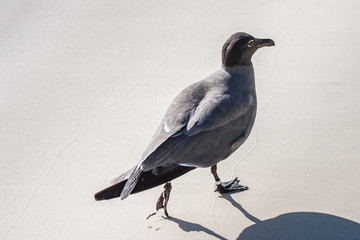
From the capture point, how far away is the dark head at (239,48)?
466cm

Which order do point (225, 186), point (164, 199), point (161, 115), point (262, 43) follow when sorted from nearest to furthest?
point (164, 199) < point (225, 186) < point (262, 43) < point (161, 115)

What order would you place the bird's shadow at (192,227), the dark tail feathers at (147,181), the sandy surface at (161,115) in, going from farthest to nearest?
the sandy surface at (161,115), the bird's shadow at (192,227), the dark tail feathers at (147,181)

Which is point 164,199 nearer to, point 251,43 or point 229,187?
point 229,187

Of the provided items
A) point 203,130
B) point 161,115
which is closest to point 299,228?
point 203,130

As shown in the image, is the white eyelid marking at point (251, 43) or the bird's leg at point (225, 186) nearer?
the bird's leg at point (225, 186)

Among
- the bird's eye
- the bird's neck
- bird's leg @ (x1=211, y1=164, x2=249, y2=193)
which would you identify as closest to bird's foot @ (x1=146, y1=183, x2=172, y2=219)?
bird's leg @ (x1=211, y1=164, x2=249, y2=193)

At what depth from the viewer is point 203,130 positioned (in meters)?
4.14

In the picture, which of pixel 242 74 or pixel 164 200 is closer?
pixel 164 200

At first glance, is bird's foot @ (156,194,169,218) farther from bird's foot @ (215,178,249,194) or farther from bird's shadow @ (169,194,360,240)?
bird's foot @ (215,178,249,194)

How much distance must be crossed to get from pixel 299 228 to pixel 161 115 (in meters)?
2.20

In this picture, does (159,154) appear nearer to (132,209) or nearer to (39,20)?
(132,209)

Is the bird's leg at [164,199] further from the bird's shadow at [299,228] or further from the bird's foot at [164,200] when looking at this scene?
the bird's shadow at [299,228]

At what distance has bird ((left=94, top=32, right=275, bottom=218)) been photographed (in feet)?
13.1

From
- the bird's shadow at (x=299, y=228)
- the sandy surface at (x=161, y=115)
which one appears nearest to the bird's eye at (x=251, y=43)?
the sandy surface at (x=161, y=115)
